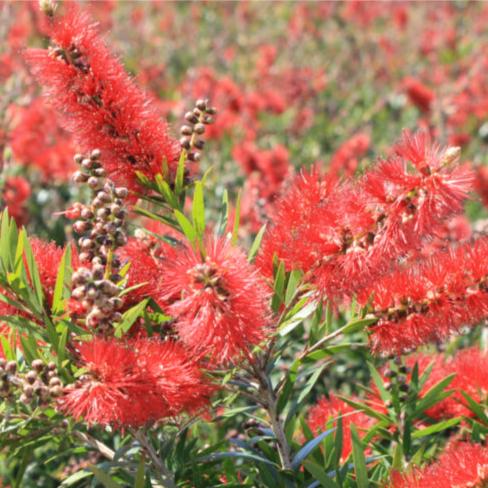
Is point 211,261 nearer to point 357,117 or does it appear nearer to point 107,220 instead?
point 107,220

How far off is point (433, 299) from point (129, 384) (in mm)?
498

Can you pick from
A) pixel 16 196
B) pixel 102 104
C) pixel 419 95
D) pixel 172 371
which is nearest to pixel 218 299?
pixel 172 371

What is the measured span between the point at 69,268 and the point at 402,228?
0.51 metres

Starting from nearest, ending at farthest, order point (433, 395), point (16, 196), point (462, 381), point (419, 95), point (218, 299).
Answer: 1. point (218, 299)
2. point (433, 395)
3. point (462, 381)
4. point (16, 196)
5. point (419, 95)

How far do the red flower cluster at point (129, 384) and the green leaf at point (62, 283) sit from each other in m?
0.11

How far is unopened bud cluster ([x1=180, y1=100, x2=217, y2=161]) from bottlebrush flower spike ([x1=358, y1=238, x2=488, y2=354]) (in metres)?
0.41

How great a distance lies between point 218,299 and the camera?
1124 millimetres

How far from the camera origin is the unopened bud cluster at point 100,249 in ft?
3.67

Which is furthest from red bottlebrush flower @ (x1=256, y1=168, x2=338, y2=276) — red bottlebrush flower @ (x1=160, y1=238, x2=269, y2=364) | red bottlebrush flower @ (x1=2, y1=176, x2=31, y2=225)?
red bottlebrush flower @ (x1=2, y1=176, x2=31, y2=225)

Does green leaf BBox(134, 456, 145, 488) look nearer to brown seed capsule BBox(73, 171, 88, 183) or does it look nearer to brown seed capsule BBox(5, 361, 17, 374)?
brown seed capsule BBox(5, 361, 17, 374)

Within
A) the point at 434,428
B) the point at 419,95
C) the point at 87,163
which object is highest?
the point at 87,163

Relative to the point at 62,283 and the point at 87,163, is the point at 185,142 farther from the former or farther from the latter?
the point at 62,283

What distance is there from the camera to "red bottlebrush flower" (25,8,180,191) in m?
1.37

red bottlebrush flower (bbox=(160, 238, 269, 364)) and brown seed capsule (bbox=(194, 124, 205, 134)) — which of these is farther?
brown seed capsule (bbox=(194, 124, 205, 134))
